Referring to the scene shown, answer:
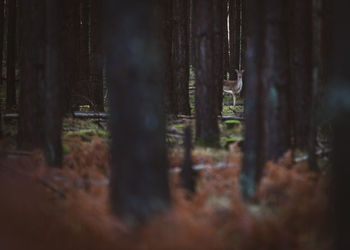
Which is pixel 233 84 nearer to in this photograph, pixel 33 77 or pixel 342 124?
pixel 33 77

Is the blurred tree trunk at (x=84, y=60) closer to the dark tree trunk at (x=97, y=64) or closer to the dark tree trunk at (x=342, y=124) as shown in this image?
the dark tree trunk at (x=97, y=64)

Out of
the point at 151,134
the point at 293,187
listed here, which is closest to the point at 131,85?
the point at 151,134

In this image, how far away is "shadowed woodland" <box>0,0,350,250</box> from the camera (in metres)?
4.62

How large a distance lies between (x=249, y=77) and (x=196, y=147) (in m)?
4.03

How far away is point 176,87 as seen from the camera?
15.9 metres

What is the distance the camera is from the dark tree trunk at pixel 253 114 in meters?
6.52

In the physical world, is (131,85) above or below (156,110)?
above

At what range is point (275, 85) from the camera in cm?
812

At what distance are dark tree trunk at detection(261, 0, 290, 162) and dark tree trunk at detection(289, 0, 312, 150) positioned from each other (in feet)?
5.94

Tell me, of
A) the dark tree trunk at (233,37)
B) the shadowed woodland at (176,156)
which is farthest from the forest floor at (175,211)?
the dark tree trunk at (233,37)

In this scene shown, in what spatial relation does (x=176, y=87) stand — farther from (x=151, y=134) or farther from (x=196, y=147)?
(x=151, y=134)

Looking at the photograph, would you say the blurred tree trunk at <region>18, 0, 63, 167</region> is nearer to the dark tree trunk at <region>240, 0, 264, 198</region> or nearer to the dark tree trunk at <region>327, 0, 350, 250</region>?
the dark tree trunk at <region>240, 0, 264, 198</region>

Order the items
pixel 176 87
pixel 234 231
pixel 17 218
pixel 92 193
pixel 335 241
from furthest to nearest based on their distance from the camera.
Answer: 1. pixel 176 87
2. pixel 92 193
3. pixel 17 218
4. pixel 234 231
5. pixel 335 241

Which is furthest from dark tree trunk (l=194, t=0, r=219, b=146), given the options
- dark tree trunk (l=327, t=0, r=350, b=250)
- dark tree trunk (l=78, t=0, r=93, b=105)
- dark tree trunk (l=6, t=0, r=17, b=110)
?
dark tree trunk (l=6, t=0, r=17, b=110)
